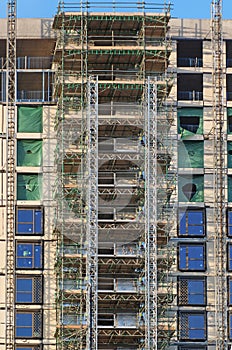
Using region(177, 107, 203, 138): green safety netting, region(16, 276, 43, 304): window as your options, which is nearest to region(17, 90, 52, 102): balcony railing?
region(177, 107, 203, 138): green safety netting

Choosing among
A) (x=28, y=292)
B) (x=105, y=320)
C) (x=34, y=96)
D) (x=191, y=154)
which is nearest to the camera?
(x=105, y=320)

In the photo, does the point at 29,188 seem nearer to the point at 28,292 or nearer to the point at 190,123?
the point at 28,292

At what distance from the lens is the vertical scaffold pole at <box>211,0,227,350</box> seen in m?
95.9

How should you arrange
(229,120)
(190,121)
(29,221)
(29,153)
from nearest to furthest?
(29,221), (29,153), (229,120), (190,121)

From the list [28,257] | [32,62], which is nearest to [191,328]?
[28,257]

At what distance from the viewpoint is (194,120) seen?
10012cm

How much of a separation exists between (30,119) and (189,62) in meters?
12.6

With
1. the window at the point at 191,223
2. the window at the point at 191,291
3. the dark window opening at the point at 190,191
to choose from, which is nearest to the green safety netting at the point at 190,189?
the dark window opening at the point at 190,191

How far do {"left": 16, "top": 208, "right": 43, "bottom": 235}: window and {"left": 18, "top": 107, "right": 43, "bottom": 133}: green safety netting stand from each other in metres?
5.91

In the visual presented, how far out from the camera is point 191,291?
3809 inches

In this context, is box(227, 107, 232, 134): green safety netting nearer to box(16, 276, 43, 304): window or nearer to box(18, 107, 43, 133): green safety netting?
box(18, 107, 43, 133): green safety netting

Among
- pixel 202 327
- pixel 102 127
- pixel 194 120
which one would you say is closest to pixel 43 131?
pixel 102 127

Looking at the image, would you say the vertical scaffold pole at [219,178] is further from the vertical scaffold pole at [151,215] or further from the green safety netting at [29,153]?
Answer: the green safety netting at [29,153]

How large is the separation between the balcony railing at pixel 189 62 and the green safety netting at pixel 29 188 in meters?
13.5
